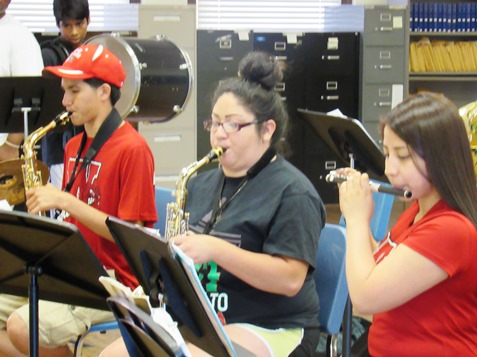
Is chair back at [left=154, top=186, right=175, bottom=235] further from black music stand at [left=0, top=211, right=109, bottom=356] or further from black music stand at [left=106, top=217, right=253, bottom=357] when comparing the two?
black music stand at [left=106, top=217, right=253, bottom=357]

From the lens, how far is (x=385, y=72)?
267 inches

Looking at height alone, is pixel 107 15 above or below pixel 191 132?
above

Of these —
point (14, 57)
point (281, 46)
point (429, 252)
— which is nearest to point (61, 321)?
point (429, 252)

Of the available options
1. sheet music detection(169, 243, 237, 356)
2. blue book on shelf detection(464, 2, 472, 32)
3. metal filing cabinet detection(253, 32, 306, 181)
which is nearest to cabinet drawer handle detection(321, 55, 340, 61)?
metal filing cabinet detection(253, 32, 306, 181)

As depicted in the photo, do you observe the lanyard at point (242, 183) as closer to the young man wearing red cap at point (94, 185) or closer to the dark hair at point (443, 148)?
the young man wearing red cap at point (94, 185)

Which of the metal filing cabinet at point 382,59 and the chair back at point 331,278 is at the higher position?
the metal filing cabinet at point 382,59

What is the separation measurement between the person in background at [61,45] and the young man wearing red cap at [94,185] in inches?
62.8

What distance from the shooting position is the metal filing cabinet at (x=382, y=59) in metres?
6.73

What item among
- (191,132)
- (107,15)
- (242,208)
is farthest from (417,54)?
(242,208)

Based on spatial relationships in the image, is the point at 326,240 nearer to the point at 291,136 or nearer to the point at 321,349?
the point at 321,349

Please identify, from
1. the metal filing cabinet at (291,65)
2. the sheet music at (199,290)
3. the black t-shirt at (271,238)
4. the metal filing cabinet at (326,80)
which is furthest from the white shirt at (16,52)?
the metal filing cabinet at (326,80)

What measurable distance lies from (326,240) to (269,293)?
33 centimetres

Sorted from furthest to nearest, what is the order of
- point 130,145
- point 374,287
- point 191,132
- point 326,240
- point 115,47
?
point 191,132, point 115,47, point 130,145, point 326,240, point 374,287

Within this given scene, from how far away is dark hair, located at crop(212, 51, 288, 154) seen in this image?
2258 millimetres
